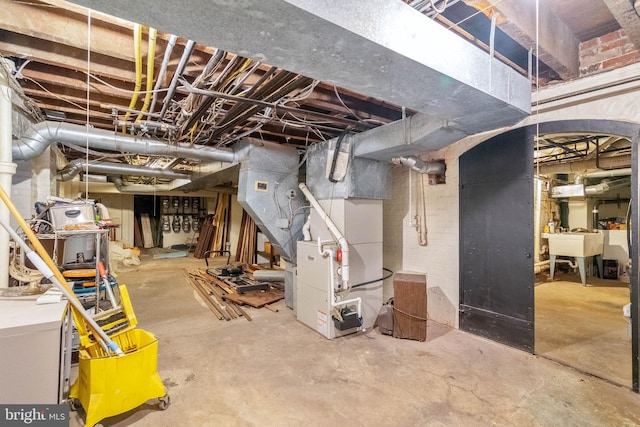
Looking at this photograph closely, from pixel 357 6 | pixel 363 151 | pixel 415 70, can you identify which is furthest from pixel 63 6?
pixel 363 151

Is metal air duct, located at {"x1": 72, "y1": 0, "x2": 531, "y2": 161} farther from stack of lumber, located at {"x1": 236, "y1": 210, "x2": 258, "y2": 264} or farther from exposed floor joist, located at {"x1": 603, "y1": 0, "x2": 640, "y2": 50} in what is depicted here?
stack of lumber, located at {"x1": 236, "y1": 210, "x2": 258, "y2": 264}

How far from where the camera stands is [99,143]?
A: 3.05m

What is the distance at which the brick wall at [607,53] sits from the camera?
207cm

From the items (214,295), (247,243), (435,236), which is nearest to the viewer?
(435,236)

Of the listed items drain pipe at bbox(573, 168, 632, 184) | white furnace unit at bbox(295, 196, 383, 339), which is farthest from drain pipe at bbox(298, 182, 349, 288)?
drain pipe at bbox(573, 168, 632, 184)

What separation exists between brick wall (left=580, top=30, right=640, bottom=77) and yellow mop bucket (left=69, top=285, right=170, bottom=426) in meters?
3.78

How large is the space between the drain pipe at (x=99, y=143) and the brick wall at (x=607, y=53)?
3.59 metres

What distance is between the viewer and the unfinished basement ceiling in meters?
1.63

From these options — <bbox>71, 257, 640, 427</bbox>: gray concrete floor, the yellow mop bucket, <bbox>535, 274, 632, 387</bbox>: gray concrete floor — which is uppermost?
the yellow mop bucket

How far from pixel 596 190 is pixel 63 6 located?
8049 mm

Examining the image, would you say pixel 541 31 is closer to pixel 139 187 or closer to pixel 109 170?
pixel 109 170

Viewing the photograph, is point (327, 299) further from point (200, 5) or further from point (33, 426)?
point (200, 5)

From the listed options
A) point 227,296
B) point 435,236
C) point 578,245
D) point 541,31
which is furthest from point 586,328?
point 227,296

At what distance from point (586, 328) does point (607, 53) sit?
2.88 metres
